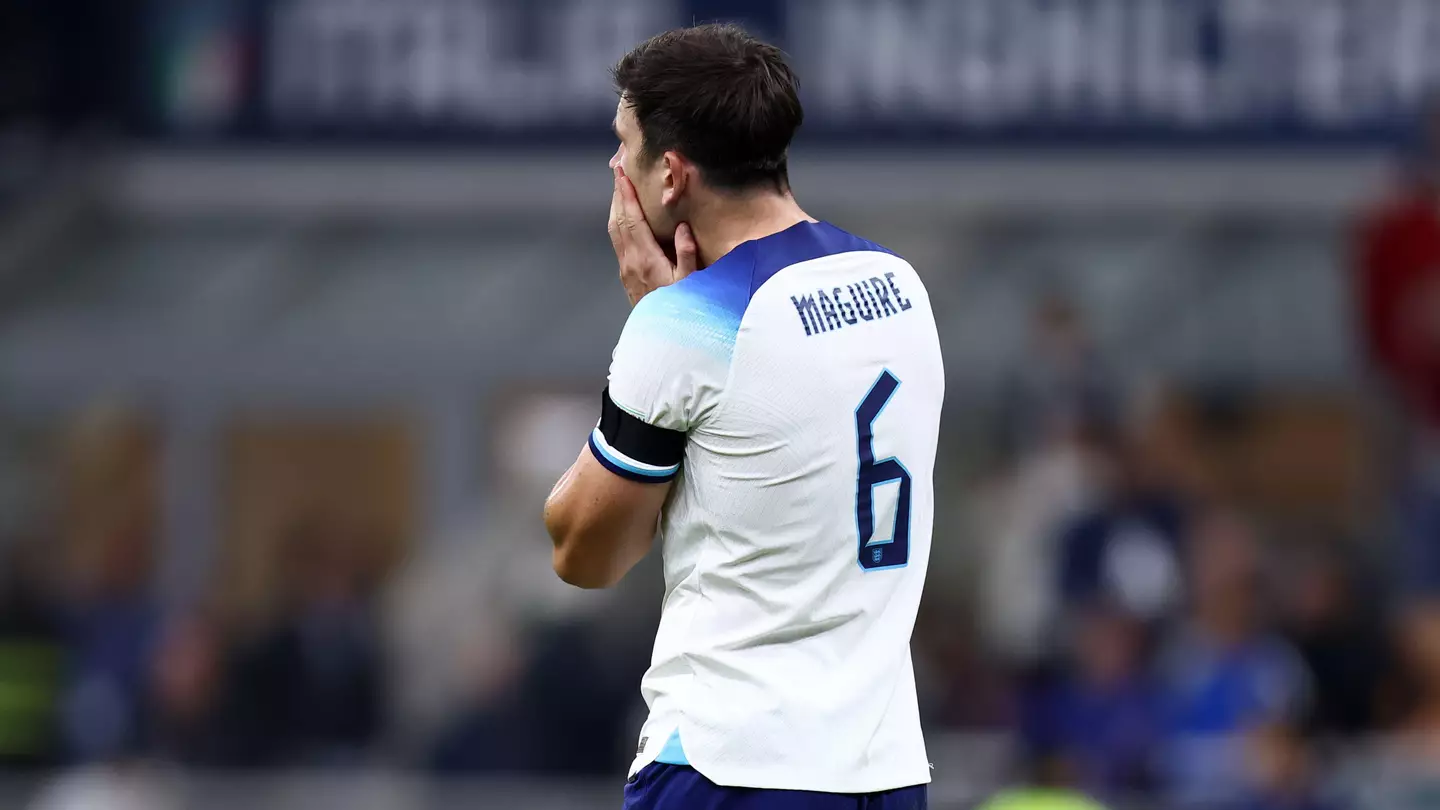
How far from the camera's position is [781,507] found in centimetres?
318

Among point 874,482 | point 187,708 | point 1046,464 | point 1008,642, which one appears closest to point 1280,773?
point 1008,642

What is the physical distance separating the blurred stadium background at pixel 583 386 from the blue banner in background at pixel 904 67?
18mm

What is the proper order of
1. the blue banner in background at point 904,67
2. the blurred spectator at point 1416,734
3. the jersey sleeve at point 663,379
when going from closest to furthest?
the jersey sleeve at point 663,379 → the blurred spectator at point 1416,734 → the blue banner in background at point 904,67

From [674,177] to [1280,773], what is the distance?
502 cm

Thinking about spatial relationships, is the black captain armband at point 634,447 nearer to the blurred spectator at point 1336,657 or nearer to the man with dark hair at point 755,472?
the man with dark hair at point 755,472

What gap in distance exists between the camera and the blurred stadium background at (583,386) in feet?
27.7

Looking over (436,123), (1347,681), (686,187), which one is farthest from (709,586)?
(436,123)

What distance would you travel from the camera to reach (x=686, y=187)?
129 inches

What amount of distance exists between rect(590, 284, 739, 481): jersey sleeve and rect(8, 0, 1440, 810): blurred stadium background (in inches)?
171

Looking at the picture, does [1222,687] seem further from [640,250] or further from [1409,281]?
[640,250]

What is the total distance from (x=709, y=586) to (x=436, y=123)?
22.2 feet

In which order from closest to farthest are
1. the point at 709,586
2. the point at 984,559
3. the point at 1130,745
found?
1. the point at 709,586
2. the point at 1130,745
3. the point at 984,559

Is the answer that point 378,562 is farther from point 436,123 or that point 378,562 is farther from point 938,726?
point 938,726

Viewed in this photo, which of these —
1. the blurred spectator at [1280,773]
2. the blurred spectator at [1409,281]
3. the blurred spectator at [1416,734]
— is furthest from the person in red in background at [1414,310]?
the blurred spectator at [1280,773]
